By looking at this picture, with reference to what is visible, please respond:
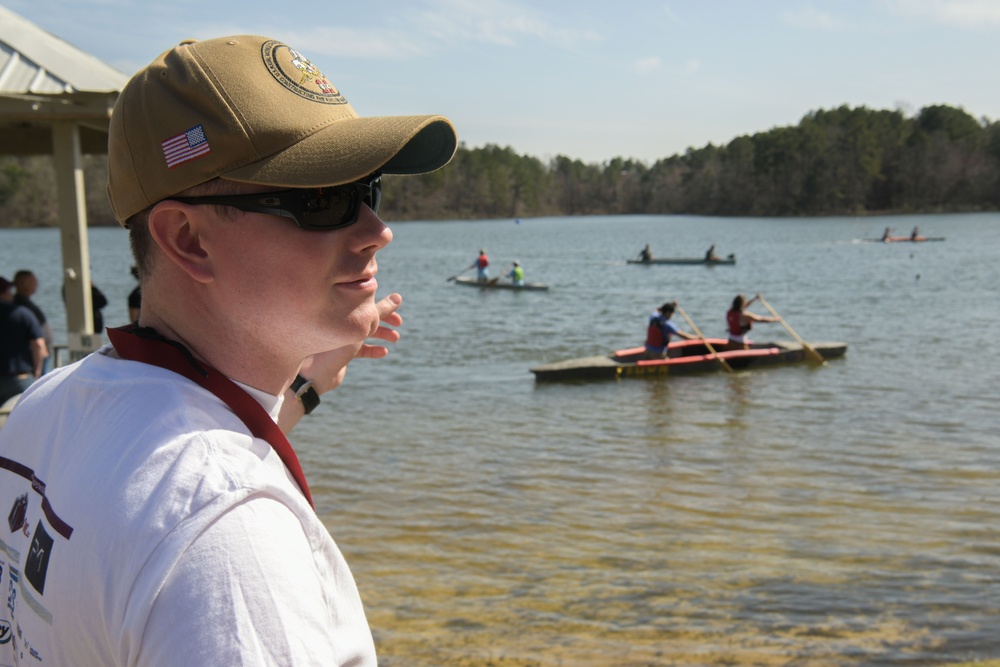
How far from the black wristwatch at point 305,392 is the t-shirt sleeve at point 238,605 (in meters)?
1.04

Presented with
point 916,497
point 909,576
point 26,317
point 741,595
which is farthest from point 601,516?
point 26,317

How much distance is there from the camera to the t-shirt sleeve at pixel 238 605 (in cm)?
92

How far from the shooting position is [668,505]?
9.18 metres

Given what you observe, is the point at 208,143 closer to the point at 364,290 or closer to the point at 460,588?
the point at 364,290

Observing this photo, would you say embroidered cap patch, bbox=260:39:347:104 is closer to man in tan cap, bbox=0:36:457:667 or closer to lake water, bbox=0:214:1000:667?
man in tan cap, bbox=0:36:457:667

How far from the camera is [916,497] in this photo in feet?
30.8

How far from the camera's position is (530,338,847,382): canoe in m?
16.9

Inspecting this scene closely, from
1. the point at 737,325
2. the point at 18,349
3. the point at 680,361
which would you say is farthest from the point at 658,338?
the point at 18,349

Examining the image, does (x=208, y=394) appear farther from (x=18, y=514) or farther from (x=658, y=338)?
(x=658, y=338)

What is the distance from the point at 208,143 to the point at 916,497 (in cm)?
975

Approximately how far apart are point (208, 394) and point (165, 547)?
0.25 m

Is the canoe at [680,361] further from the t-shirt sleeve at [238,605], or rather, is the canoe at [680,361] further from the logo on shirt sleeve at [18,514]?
the t-shirt sleeve at [238,605]

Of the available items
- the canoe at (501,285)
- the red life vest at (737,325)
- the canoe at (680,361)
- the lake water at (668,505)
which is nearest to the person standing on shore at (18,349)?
the lake water at (668,505)

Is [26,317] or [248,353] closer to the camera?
[248,353]
